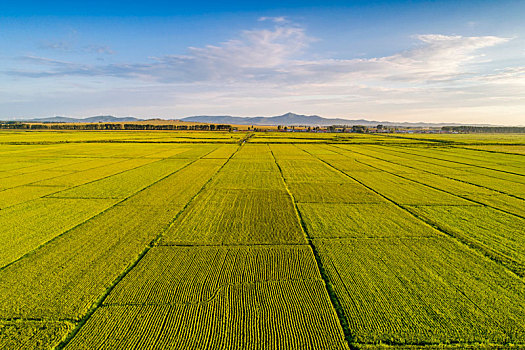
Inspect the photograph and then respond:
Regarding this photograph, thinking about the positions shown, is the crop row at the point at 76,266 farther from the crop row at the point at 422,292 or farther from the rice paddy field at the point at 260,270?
the crop row at the point at 422,292

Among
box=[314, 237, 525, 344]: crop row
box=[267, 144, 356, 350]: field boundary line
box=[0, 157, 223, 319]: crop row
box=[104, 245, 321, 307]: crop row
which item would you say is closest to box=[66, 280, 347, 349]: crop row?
box=[267, 144, 356, 350]: field boundary line

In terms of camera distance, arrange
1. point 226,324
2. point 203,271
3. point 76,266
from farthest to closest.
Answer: point 76,266 < point 203,271 < point 226,324

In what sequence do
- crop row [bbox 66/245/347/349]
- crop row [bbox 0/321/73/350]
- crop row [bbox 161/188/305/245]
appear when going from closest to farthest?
crop row [bbox 0/321/73/350] < crop row [bbox 66/245/347/349] < crop row [bbox 161/188/305/245]

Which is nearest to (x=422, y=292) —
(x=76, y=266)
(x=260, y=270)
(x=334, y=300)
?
(x=334, y=300)

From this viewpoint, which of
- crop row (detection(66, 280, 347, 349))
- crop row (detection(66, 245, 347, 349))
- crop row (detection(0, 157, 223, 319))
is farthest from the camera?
crop row (detection(0, 157, 223, 319))

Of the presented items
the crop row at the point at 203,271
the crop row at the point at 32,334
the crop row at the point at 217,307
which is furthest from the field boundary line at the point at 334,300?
the crop row at the point at 32,334

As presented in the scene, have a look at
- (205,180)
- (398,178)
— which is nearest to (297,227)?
(205,180)

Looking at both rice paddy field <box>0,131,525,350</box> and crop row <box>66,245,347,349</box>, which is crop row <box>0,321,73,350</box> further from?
crop row <box>66,245,347,349</box>

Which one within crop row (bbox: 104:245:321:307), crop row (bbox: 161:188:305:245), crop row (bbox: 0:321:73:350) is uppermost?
crop row (bbox: 161:188:305:245)

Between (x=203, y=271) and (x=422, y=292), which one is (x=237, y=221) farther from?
(x=422, y=292)
